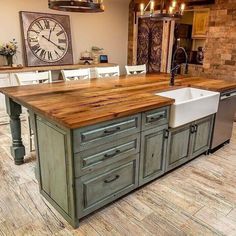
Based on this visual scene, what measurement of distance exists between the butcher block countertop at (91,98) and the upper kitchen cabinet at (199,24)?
9.85 ft

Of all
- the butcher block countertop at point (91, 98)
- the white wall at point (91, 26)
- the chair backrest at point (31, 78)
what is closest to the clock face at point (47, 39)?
the white wall at point (91, 26)

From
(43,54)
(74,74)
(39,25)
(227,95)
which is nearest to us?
(227,95)

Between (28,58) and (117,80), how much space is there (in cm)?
230

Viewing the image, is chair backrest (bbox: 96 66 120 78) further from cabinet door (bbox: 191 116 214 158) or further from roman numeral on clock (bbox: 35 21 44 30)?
roman numeral on clock (bbox: 35 21 44 30)

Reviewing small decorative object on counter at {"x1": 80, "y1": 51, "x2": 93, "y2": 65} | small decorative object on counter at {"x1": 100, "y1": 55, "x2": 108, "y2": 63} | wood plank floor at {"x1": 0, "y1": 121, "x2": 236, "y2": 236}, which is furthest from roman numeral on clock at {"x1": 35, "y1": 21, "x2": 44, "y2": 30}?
wood plank floor at {"x1": 0, "y1": 121, "x2": 236, "y2": 236}

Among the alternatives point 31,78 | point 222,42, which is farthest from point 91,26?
point 31,78

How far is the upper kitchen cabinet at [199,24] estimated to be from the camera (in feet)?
18.3

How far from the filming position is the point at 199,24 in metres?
5.71

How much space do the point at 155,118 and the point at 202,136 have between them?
39.7 inches

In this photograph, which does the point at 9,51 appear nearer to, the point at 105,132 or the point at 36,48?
the point at 36,48

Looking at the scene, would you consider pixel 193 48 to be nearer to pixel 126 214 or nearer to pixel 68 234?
pixel 126 214

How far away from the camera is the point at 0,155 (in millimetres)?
3123

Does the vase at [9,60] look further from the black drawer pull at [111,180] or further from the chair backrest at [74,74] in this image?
the black drawer pull at [111,180]

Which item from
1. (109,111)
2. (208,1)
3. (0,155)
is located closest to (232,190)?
(109,111)
